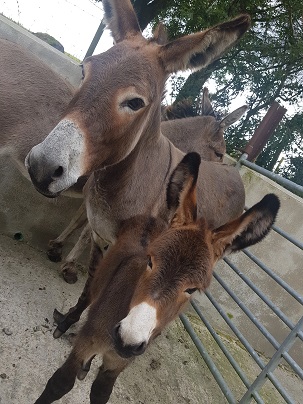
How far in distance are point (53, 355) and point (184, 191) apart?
65.4 inches

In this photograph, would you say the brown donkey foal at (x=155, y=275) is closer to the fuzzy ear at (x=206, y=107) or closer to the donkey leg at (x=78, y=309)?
the donkey leg at (x=78, y=309)

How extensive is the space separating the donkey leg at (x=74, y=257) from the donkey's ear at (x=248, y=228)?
1.86 meters

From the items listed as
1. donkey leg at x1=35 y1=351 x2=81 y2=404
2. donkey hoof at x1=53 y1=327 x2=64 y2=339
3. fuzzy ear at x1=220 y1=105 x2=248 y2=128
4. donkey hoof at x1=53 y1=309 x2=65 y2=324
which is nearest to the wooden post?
fuzzy ear at x1=220 y1=105 x2=248 y2=128

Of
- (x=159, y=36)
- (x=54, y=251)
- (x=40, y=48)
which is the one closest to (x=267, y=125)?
(x=159, y=36)

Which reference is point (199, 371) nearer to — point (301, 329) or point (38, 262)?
point (301, 329)

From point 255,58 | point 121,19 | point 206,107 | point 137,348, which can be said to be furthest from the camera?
point 255,58

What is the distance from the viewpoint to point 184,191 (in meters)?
2.46

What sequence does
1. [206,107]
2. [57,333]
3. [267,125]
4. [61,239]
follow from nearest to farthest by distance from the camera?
[57,333] < [61,239] < [267,125] < [206,107]

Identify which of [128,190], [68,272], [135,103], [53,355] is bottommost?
[53,355]

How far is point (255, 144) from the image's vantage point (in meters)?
5.15

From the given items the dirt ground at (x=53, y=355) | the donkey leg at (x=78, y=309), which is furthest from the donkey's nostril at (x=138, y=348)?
the donkey leg at (x=78, y=309)

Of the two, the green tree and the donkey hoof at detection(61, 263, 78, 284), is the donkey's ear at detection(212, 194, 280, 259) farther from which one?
the green tree

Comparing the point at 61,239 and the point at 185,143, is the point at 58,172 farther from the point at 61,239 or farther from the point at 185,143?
the point at 185,143

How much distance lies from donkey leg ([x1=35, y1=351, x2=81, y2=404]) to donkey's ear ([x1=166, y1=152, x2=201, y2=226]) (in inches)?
40.2
